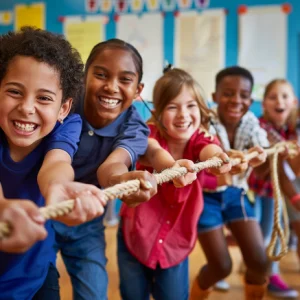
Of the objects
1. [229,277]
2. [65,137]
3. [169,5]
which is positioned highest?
[169,5]

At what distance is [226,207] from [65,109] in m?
0.78

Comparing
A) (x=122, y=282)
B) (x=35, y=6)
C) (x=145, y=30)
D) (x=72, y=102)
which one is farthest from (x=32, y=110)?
(x=35, y=6)

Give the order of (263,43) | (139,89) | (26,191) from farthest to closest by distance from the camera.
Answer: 1. (263,43)
2. (139,89)
3. (26,191)

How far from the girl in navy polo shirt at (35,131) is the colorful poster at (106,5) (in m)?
2.07

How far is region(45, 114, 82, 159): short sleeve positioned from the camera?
72 cm

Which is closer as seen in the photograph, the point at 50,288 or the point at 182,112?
the point at 50,288

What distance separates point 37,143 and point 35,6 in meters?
2.43

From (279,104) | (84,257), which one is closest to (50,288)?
(84,257)

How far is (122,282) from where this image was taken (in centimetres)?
109

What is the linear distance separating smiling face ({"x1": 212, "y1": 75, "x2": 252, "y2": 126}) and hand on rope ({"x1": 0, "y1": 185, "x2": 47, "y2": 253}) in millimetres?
964

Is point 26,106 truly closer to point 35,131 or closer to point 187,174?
point 35,131

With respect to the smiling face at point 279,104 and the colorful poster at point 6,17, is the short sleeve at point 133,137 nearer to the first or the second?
the smiling face at point 279,104

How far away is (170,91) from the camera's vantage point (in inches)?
41.4

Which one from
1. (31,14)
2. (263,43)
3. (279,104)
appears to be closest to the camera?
(279,104)
